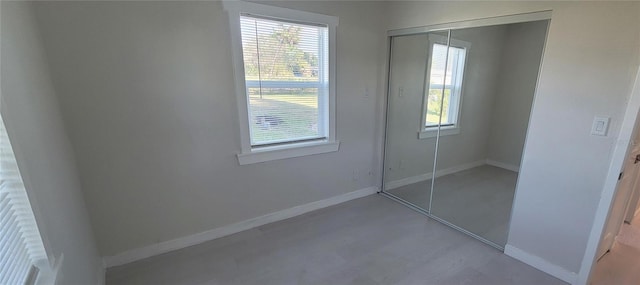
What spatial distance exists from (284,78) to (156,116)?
112 cm

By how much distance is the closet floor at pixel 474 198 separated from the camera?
253cm

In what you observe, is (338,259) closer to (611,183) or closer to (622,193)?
(611,183)

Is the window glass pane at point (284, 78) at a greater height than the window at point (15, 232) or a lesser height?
greater

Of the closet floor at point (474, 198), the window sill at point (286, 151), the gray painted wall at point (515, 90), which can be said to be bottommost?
the closet floor at point (474, 198)

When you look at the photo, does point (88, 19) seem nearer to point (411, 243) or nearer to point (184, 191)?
point (184, 191)

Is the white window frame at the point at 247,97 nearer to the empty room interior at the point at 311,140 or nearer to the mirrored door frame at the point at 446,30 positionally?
the empty room interior at the point at 311,140

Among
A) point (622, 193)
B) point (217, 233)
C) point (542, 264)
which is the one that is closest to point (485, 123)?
point (622, 193)

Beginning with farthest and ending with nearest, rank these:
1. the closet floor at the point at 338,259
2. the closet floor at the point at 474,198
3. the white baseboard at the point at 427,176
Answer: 1. the white baseboard at the point at 427,176
2. the closet floor at the point at 474,198
3. the closet floor at the point at 338,259

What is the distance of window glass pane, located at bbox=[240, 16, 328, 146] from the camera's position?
2330mm

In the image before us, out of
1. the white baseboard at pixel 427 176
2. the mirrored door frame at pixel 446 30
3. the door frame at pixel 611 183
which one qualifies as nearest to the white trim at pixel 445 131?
the mirrored door frame at pixel 446 30

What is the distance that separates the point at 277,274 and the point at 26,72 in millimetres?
1894

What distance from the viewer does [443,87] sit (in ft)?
9.45

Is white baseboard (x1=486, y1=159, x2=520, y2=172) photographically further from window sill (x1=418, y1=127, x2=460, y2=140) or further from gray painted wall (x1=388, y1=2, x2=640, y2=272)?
window sill (x1=418, y1=127, x2=460, y2=140)

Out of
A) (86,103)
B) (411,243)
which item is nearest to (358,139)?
(411,243)
